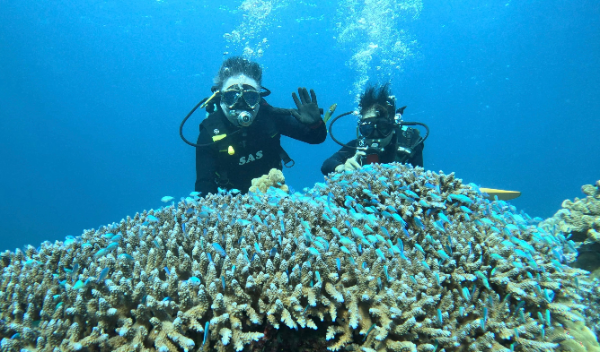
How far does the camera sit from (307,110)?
7.03 metres

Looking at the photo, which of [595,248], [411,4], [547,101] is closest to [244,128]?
[595,248]

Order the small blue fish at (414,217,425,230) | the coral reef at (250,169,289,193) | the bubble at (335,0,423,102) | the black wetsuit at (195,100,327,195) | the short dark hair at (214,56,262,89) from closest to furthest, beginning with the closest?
the small blue fish at (414,217,425,230)
the coral reef at (250,169,289,193)
the black wetsuit at (195,100,327,195)
the short dark hair at (214,56,262,89)
the bubble at (335,0,423,102)

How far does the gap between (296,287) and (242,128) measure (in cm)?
566

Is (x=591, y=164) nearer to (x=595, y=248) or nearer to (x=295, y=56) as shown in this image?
(x=295, y=56)

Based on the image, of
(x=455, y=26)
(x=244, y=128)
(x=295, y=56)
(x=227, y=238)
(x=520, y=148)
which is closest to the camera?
(x=227, y=238)

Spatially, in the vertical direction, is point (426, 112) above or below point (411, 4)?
above

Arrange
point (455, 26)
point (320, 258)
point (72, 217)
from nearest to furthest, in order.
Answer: point (320, 258)
point (455, 26)
point (72, 217)

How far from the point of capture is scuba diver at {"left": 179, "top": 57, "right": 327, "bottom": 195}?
6887 millimetres

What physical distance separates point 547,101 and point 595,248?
118 m

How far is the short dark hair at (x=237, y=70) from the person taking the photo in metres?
7.45

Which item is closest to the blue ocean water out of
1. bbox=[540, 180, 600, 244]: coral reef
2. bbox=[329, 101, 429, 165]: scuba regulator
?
bbox=[329, 101, 429, 165]: scuba regulator

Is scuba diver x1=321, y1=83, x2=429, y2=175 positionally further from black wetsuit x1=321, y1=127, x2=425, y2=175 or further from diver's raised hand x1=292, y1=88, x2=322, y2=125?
diver's raised hand x1=292, y1=88, x2=322, y2=125

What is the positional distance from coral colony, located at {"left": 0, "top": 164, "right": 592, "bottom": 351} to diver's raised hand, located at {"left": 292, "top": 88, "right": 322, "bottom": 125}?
161 inches

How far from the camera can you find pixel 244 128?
7.17 meters
